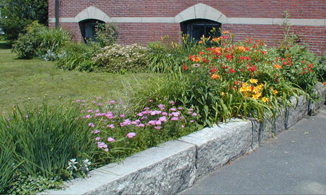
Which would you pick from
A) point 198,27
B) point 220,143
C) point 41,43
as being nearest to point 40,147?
point 220,143

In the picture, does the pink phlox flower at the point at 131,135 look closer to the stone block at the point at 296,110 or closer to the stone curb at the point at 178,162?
the stone curb at the point at 178,162

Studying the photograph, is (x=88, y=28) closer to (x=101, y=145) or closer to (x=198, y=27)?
(x=198, y=27)

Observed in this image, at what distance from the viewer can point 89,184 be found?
117 inches

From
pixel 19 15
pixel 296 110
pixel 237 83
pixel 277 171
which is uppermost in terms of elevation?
pixel 19 15

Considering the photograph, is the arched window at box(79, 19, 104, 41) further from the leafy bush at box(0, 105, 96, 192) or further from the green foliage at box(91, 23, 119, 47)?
the leafy bush at box(0, 105, 96, 192)

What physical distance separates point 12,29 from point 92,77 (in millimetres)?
13508

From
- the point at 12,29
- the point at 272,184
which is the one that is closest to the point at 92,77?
the point at 272,184

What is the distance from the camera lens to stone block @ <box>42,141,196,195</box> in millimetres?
3006

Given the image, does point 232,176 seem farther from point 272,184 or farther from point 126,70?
point 126,70

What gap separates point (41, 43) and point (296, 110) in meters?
9.69

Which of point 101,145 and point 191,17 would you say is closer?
point 101,145

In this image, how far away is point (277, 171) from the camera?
4438mm

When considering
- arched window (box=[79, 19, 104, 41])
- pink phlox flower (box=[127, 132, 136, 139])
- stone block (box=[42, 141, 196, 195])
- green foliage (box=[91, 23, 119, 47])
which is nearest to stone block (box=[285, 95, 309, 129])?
stone block (box=[42, 141, 196, 195])

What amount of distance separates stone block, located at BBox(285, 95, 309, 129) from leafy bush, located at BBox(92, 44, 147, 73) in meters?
4.55
